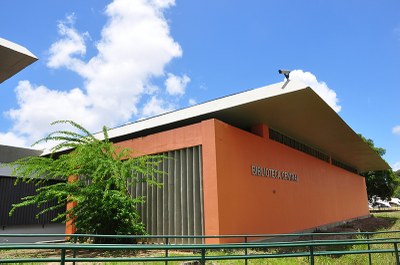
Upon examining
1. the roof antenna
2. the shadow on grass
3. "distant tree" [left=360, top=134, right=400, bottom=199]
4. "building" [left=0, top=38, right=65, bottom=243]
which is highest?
the roof antenna

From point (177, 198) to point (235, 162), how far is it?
7.10ft

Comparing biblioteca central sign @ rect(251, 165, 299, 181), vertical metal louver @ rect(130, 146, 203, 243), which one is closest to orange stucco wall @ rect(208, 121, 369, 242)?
biblioteca central sign @ rect(251, 165, 299, 181)

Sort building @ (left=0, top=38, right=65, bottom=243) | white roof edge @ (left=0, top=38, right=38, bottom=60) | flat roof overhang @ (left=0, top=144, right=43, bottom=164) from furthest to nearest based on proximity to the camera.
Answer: flat roof overhang @ (left=0, top=144, right=43, bottom=164)
building @ (left=0, top=38, right=65, bottom=243)
white roof edge @ (left=0, top=38, right=38, bottom=60)

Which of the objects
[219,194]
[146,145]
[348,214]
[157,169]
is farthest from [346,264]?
[348,214]

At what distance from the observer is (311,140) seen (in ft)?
60.9

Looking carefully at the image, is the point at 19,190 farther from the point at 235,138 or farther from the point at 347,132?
the point at 347,132

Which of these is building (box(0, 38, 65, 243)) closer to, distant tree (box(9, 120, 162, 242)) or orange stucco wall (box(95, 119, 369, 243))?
distant tree (box(9, 120, 162, 242))

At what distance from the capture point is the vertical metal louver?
10578 millimetres

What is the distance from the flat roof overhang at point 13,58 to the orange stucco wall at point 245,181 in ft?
16.3

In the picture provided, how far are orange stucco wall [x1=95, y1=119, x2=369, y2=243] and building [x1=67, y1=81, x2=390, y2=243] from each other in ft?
0.10

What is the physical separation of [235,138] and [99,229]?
5.06 m

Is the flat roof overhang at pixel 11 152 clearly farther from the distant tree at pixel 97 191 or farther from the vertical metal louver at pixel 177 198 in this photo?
the vertical metal louver at pixel 177 198

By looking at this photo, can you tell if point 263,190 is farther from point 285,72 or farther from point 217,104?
point 285,72

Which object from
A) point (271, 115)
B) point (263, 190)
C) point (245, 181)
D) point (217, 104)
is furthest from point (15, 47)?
point (263, 190)
